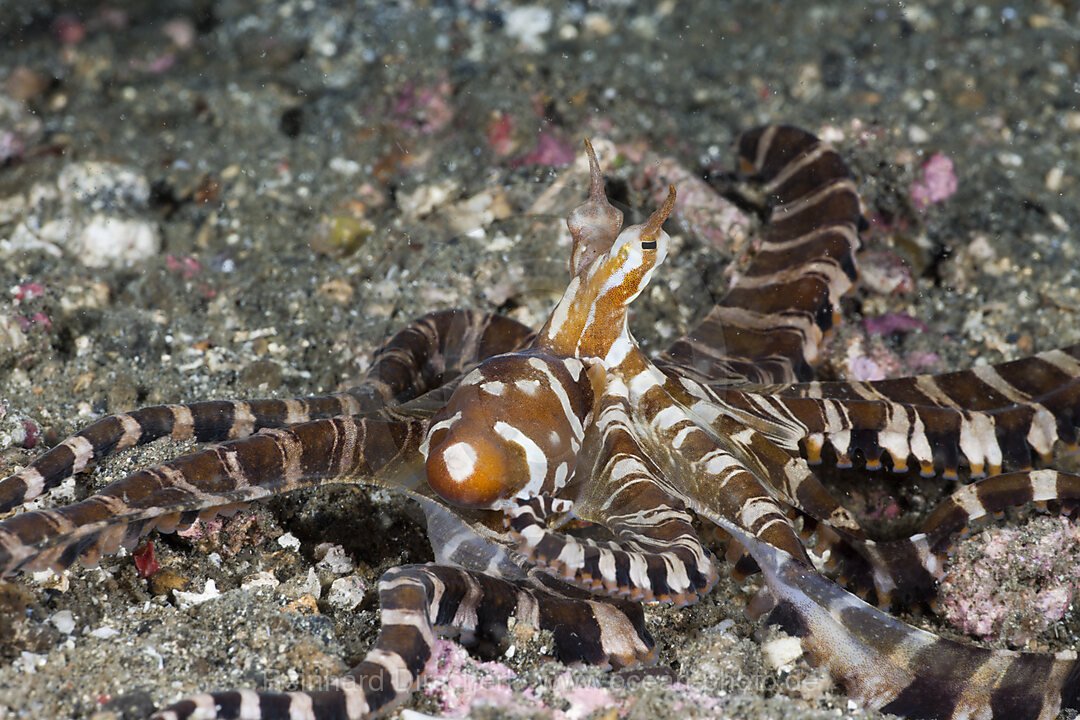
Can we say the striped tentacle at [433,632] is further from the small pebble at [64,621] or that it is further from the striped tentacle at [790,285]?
the striped tentacle at [790,285]

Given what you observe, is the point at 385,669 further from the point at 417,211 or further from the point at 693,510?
the point at 417,211

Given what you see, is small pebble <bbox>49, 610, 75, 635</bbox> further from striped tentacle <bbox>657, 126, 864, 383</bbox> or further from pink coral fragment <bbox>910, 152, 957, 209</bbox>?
pink coral fragment <bbox>910, 152, 957, 209</bbox>

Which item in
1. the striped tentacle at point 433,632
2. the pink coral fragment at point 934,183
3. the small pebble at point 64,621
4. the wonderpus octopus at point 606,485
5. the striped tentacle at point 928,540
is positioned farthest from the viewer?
the pink coral fragment at point 934,183

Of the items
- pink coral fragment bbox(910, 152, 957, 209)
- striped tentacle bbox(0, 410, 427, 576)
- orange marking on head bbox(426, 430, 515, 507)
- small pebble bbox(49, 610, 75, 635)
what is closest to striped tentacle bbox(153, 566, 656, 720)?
orange marking on head bbox(426, 430, 515, 507)

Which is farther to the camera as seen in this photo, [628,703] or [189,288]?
[189,288]

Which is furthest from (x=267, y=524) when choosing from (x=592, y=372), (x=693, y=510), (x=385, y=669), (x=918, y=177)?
(x=918, y=177)

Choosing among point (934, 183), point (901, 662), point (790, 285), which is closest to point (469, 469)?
point (901, 662)

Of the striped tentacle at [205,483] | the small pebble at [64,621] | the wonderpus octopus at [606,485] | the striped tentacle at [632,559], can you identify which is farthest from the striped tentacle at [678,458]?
the small pebble at [64,621]
